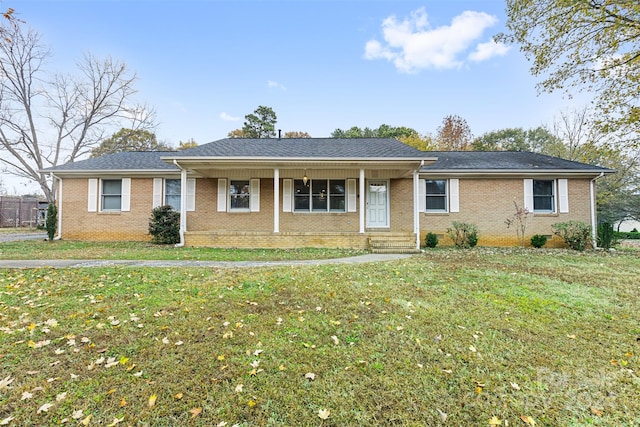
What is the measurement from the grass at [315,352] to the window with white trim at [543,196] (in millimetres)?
7811

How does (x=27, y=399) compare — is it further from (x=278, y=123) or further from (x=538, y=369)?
(x=278, y=123)

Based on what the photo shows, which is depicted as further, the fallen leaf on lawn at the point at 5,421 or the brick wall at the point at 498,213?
the brick wall at the point at 498,213

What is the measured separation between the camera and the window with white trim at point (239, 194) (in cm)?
1224

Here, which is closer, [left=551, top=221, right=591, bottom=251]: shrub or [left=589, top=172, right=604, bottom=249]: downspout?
[left=551, top=221, right=591, bottom=251]: shrub

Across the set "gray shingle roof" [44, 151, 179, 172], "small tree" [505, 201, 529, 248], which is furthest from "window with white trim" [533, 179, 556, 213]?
"gray shingle roof" [44, 151, 179, 172]

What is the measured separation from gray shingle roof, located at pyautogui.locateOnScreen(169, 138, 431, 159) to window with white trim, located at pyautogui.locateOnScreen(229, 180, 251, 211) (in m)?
1.52

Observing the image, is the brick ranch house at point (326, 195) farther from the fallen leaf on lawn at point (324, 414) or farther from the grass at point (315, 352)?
the fallen leaf on lawn at point (324, 414)

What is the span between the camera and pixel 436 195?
12039mm

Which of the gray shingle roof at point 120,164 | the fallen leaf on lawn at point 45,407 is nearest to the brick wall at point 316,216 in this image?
the gray shingle roof at point 120,164

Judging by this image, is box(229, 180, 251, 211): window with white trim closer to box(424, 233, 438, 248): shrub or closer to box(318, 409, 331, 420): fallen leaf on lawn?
box(424, 233, 438, 248): shrub

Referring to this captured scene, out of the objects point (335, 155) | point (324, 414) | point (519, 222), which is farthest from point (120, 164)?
point (519, 222)

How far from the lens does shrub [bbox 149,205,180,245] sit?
11258mm

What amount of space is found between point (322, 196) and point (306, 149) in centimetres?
207

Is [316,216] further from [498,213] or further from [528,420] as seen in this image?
[528,420]
